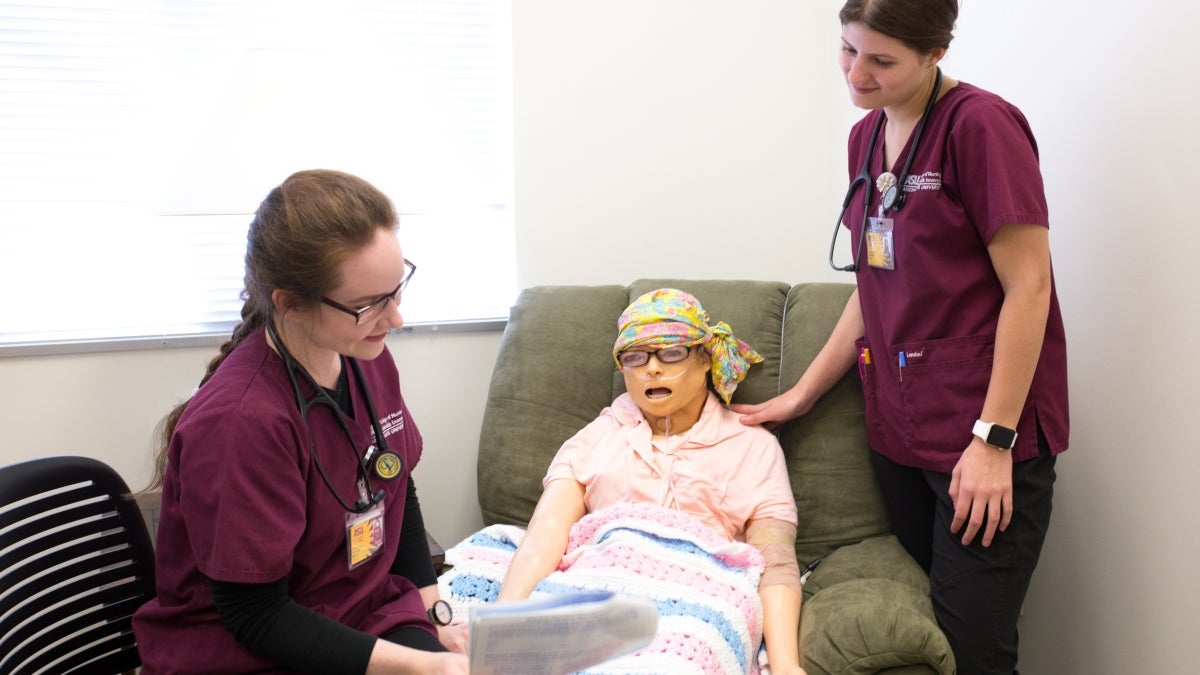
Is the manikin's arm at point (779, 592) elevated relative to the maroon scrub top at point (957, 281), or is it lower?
lower

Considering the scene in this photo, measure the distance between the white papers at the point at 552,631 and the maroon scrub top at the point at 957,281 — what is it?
0.88 meters

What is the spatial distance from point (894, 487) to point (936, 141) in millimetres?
755

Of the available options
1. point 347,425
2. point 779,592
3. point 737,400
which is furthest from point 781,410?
point 347,425

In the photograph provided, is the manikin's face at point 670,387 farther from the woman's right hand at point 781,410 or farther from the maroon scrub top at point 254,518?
the maroon scrub top at point 254,518

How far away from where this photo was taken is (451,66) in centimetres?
267

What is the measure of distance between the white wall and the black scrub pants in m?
0.32

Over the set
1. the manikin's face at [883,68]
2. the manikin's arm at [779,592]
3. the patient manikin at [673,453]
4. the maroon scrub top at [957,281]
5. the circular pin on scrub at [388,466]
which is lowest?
the manikin's arm at [779,592]

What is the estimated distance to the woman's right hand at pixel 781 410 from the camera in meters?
2.20

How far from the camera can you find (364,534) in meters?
1.57

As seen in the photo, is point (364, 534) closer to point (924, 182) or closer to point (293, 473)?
point (293, 473)

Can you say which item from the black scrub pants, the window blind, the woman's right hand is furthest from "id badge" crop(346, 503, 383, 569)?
the black scrub pants

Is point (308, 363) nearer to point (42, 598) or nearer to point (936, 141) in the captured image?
point (42, 598)

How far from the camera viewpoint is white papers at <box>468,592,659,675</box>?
3.58 feet

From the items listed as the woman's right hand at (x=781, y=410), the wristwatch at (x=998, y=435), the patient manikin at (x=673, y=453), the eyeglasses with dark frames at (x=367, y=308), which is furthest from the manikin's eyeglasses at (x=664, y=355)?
the eyeglasses with dark frames at (x=367, y=308)
